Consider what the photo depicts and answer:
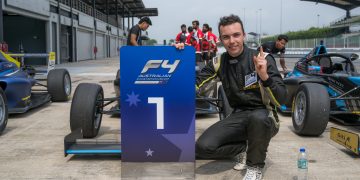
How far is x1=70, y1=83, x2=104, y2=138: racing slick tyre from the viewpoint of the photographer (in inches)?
177

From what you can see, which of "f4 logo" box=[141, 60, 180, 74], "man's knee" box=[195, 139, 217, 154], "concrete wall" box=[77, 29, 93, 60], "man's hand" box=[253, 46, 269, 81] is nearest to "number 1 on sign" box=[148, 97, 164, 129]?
"f4 logo" box=[141, 60, 180, 74]

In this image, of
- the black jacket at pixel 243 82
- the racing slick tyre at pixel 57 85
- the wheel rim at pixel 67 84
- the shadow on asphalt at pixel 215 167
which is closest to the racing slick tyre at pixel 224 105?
the shadow on asphalt at pixel 215 167

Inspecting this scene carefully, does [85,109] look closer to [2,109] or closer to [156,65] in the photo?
[156,65]

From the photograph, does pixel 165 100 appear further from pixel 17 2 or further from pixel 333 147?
pixel 17 2

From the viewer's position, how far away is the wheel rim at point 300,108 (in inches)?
209

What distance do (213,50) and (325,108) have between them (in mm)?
7503

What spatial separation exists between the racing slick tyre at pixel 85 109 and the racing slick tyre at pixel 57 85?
3420mm

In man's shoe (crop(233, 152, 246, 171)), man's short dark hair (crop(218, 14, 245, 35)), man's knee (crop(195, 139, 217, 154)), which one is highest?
man's short dark hair (crop(218, 14, 245, 35))

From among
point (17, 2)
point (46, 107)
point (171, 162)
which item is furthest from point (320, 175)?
point (17, 2)

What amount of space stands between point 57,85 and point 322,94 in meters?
5.10

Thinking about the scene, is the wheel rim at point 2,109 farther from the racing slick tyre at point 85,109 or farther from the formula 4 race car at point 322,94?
the formula 4 race car at point 322,94

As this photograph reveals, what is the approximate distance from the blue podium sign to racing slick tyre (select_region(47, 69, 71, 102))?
4.72 meters

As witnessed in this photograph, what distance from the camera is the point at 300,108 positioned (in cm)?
551

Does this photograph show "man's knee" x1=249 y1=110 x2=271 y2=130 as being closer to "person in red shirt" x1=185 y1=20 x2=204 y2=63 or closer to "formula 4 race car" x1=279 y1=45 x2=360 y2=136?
"formula 4 race car" x1=279 y1=45 x2=360 y2=136
